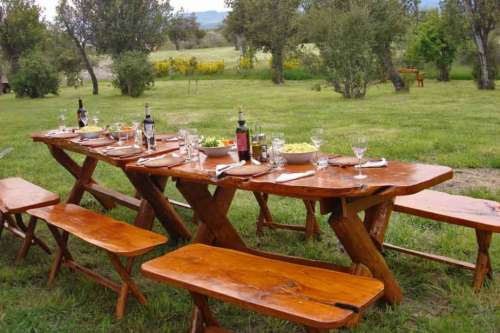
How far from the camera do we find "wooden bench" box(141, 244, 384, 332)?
7.26ft

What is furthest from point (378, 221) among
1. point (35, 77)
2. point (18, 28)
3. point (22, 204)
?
point (18, 28)

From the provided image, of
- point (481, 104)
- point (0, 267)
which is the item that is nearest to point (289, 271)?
point (0, 267)

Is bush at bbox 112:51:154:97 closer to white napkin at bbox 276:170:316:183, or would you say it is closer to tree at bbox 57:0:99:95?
tree at bbox 57:0:99:95

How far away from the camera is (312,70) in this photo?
709 inches

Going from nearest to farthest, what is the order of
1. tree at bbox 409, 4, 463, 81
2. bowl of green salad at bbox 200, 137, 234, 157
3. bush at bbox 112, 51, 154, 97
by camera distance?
bowl of green salad at bbox 200, 137, 234, 157 → bush at bbox 112, 51, 154, 97 → tree at bbox 409, 4, 463, 81

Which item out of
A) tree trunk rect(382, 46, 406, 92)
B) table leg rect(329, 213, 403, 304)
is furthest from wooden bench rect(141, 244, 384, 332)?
tree trunk rect(382, 46, 406, 92)

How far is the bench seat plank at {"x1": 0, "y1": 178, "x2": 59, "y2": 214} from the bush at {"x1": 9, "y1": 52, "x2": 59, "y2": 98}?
19.1 meters

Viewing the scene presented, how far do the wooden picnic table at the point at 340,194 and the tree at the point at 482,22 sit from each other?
16.0 m

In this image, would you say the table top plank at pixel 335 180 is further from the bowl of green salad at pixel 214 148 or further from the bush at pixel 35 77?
the bush at pixel 35 77

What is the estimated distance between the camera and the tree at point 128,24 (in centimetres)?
2131

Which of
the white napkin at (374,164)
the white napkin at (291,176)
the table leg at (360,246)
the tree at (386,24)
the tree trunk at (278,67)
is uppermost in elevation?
the tree at (386,24)

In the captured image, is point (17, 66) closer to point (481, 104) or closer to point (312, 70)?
point (312, 70)

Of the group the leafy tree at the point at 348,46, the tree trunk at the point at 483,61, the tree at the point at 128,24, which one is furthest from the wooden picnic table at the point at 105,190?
the tree at the point at 128,24

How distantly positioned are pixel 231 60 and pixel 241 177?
1390 inches
